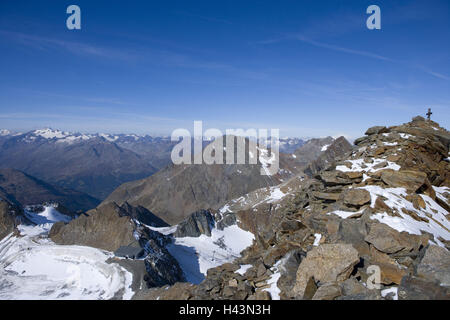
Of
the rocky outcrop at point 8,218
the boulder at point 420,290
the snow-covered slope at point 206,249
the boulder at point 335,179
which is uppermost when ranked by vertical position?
the boulder at point 335,179

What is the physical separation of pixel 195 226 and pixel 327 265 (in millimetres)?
107619

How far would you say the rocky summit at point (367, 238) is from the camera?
40.2ft

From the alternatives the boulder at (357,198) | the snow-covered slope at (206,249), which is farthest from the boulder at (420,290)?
the snow-covered slope at (206,249)

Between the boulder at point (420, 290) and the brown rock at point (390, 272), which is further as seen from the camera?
the brown rock at point (390, 272)

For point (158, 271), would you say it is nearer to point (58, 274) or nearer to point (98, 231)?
point (58, 274)

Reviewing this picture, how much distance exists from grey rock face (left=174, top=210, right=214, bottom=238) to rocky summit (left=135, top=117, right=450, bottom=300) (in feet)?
298

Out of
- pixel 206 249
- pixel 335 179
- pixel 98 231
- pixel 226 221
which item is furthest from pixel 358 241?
pixel 226 221

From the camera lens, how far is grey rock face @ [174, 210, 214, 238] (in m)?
114

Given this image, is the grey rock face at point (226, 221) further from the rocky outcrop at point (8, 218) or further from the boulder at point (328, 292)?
the boulder at point (328, 292)

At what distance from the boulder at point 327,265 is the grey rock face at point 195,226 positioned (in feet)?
344

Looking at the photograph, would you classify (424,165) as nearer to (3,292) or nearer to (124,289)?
(124,289)

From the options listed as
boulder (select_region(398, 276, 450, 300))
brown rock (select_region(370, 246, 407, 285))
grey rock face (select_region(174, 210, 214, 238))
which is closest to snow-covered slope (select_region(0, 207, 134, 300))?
brown rock (select_region(370, 246, 407, 285))

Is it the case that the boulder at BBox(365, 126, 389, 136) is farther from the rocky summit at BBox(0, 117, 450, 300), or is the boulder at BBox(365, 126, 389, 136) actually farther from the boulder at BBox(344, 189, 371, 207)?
the boulder at BBox(344, 189, 371, 207)

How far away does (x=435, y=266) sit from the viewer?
11.8 metres
